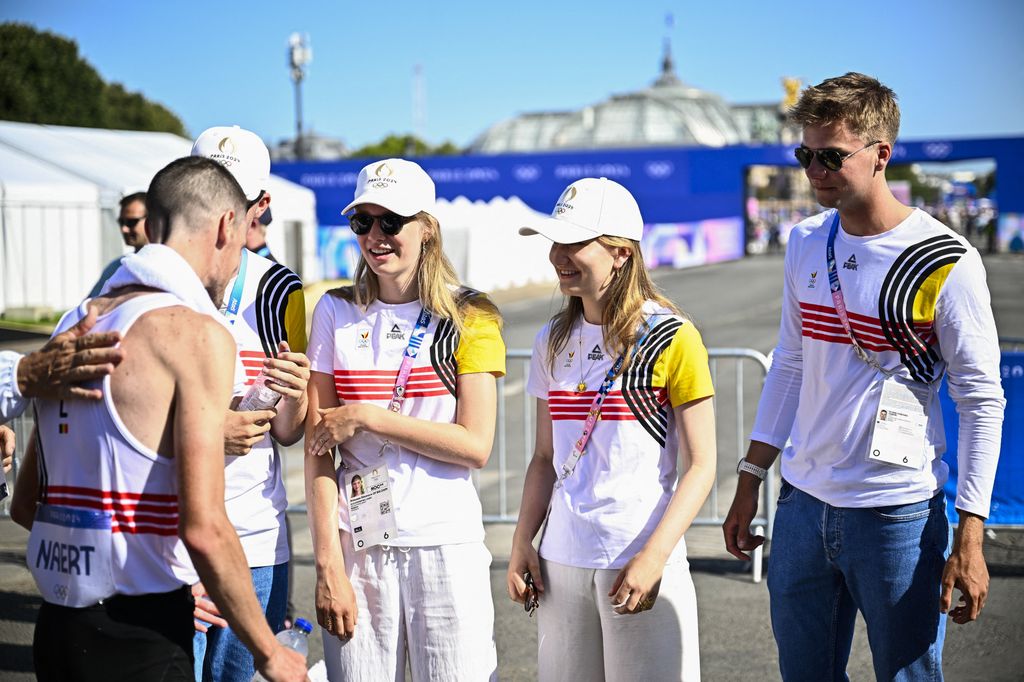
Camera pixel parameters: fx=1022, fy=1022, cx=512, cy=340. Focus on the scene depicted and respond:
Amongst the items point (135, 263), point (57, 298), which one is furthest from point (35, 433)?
point (57, 298)

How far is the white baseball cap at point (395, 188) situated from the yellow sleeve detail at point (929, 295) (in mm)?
1432

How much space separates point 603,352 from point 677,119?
88671 millimetres

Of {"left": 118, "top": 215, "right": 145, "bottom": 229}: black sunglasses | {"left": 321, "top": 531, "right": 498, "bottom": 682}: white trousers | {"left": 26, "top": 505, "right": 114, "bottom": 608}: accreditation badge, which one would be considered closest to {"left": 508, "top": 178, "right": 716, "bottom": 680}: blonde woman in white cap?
{"left": 321, "top": 531, "right": 498, "bottom": 682}: white trousers

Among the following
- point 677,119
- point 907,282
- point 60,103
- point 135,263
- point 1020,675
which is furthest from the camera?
point 677,119

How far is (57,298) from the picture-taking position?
1388 cm

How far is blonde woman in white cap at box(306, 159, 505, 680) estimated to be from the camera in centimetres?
301

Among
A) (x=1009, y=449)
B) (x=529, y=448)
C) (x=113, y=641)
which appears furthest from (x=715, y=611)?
(x=113, y=641)

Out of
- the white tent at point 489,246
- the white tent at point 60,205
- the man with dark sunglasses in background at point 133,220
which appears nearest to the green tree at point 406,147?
the white tent at point 489,246

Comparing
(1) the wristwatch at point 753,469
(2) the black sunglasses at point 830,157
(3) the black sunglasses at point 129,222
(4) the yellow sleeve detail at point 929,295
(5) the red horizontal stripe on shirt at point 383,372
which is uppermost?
(2) the black sunglasses at point 830,157

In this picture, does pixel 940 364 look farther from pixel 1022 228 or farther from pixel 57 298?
pixel 1022 228

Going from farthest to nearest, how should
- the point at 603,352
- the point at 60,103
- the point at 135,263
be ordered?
the point at 60,103, the point at 603,352, the point at 135,263

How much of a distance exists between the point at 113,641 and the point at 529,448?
653cm

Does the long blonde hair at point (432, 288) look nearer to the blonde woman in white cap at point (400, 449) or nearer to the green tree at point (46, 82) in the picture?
the blonde woman in white cap at point (400, 449)

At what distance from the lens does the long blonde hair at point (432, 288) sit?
3148 mm
